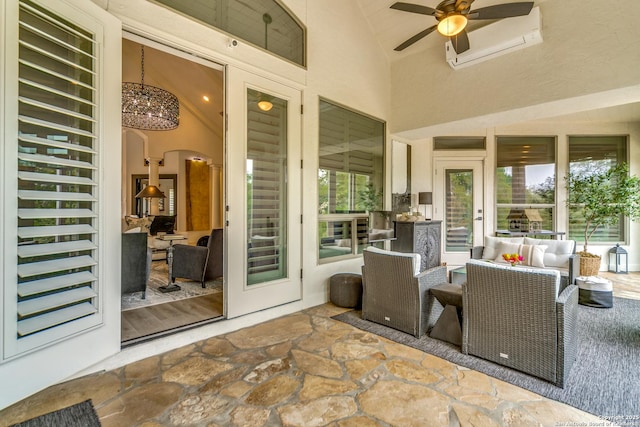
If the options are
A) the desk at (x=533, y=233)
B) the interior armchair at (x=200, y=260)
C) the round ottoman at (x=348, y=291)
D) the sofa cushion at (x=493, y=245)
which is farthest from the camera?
the desk at (x=533, y=233)

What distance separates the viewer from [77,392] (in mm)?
2074

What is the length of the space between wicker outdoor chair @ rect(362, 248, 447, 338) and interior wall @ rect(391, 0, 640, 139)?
2485 mm

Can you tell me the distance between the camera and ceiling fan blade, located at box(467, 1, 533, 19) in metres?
3.03

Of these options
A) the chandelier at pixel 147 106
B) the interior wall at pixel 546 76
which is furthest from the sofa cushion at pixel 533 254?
the chandelier at pixel 147 106

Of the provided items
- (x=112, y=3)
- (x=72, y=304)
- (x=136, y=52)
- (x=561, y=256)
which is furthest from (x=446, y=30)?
(x=136, y=52)

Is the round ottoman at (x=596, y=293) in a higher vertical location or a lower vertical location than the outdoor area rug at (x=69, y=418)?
higher

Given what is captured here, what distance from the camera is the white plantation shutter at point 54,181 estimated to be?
72.4 inches

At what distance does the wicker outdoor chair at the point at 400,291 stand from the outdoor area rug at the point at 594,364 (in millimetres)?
120

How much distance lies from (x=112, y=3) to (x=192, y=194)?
6613 millimetres

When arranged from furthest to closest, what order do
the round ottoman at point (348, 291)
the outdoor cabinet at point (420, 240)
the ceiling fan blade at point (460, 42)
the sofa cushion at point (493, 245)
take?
1. the outdoor cabinet at point (420, 240)
2. the sofa cushion at point (493, 245)
3. the round ottoman at point (348, 291)
4. the ceiling fan blade at point (460, 42)

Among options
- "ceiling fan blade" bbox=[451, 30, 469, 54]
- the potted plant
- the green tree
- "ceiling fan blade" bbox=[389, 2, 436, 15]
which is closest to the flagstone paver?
"ceiling fan blade" bbox=[389, 2, 436, 15]

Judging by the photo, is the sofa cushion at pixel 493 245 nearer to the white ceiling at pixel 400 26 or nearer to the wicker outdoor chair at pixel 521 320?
the wicker outdoor chair at pixel 521 320

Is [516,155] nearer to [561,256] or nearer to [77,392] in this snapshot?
[561,256]

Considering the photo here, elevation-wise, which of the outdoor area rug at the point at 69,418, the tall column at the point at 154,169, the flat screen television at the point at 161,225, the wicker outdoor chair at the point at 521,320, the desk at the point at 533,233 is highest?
the tall column at the point at 154,169
